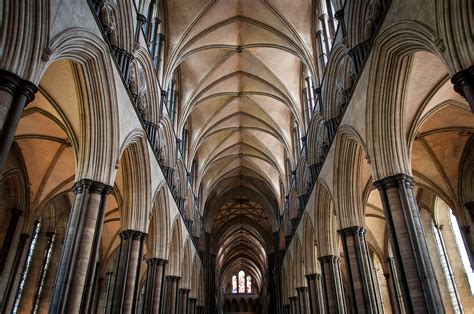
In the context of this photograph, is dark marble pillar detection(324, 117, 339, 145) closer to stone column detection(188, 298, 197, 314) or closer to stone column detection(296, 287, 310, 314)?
stone column detection(296, 287, 310, 314)

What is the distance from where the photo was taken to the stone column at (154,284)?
503 inches

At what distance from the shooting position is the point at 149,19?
13.0m

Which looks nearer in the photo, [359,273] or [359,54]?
[359,54]

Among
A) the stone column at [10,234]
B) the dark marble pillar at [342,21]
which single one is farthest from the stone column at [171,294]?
the dark marble pillar at [342,21]

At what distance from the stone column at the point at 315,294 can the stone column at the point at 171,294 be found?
551 centimetres

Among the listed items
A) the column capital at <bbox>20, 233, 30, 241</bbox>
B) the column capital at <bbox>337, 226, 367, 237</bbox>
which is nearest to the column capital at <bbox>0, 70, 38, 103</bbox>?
the column capital at <bbox>337, 226, 367, 237</bbox>

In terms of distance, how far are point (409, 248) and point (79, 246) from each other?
6.19 meters

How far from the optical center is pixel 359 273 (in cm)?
998

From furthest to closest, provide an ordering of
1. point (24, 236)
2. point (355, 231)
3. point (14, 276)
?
point (24, 236) < point (14, 276) < point (355, 231)

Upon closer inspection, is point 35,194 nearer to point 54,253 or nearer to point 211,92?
point 54,253

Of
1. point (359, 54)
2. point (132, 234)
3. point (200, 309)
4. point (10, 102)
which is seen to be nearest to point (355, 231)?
point (359, 54)

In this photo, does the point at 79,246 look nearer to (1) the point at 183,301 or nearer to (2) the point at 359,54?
(2) the point at 359,54

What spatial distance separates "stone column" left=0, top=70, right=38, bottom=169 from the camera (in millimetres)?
4909

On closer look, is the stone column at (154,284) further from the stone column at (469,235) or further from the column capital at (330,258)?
the stone column at (469,235)
